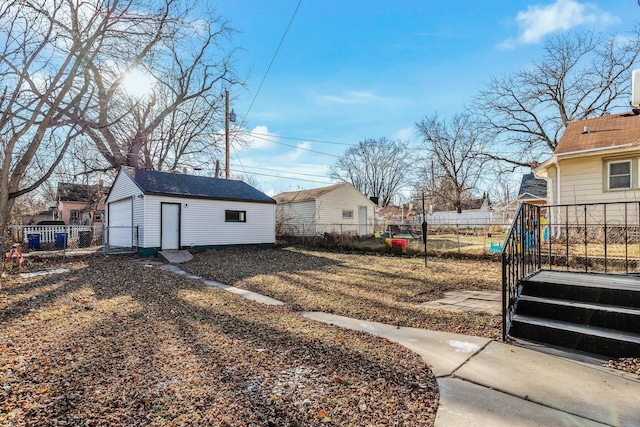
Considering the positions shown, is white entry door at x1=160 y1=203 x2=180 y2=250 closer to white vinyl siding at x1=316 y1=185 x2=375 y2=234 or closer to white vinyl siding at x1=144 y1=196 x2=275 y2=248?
white vinyl siding at x1=144 y1=196 x2=275 y2=248

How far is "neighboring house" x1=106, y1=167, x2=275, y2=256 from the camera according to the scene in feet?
41.0

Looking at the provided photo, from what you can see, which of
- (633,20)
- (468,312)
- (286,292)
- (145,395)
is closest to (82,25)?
(286,292)

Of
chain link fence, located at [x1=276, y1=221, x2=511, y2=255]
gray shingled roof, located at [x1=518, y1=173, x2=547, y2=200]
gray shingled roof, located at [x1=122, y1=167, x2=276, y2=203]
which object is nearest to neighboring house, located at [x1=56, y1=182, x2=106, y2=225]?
gray shingled roof, located at [x1=122, y1=167, x2=276, y2=203]

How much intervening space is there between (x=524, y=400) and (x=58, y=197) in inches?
1803

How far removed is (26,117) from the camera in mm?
9516

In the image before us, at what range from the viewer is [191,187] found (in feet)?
46.6

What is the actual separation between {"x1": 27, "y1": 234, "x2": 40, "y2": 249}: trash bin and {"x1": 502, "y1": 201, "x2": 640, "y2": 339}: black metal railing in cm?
1726

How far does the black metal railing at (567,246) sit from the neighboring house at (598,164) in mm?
498

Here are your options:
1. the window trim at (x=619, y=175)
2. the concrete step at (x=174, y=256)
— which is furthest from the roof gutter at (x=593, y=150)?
the concrete step at (x=174, y=256)

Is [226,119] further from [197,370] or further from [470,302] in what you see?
[197,370]

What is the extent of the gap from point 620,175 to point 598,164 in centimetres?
66

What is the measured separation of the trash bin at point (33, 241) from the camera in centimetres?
1368

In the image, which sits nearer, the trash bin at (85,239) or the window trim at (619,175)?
the window trim at (619,175)

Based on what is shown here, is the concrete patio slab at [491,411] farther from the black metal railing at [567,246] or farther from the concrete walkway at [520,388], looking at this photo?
the black metal railing at [567,246]
